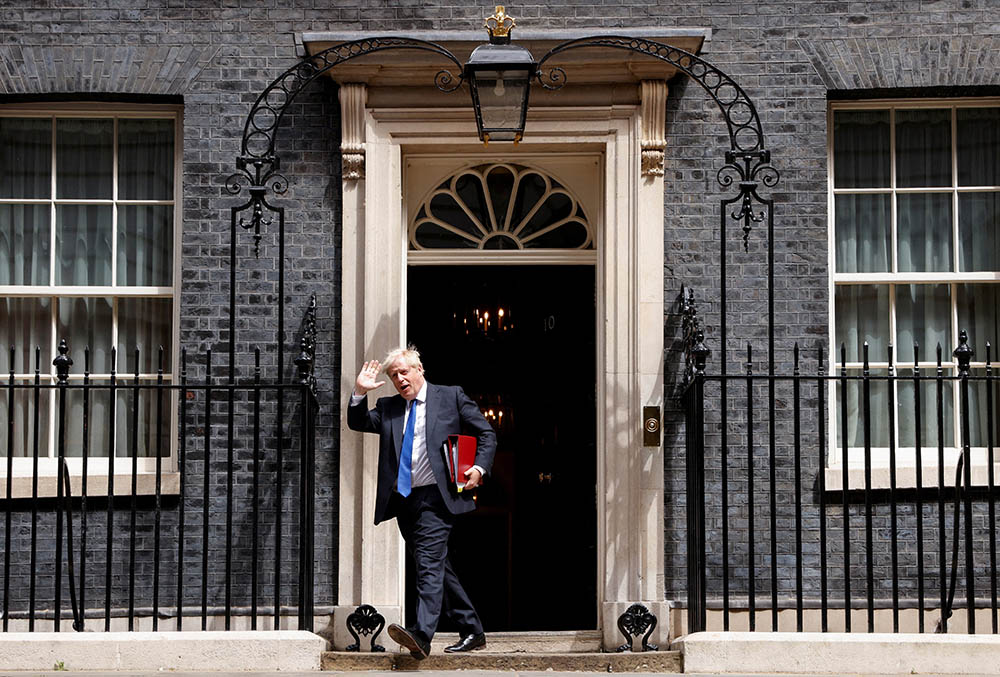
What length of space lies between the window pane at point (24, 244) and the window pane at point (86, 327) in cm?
24

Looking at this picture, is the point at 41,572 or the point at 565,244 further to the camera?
the point at 565,244

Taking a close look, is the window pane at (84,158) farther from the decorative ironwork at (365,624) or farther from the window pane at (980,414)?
the window pane at (980,414)

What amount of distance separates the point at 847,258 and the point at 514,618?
12.5 feet

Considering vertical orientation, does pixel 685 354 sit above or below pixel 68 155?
below

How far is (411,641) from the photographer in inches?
306

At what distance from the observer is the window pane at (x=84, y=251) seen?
372 inches

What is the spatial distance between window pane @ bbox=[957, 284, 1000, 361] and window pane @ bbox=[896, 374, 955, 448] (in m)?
0.30

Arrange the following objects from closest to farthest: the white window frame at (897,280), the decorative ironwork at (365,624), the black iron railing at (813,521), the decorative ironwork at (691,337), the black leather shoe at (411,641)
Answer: the black leather shoe at (411,641) → the decorative ironwork at (691,337) → the decorative ironwork at (365,624) → the black iron railing at (813,521) → the white window frame at (897,280)

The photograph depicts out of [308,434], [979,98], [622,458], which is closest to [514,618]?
[622,458]

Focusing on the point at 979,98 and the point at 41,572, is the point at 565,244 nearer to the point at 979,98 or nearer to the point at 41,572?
the point at 979,98

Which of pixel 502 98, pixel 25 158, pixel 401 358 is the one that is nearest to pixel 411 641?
pixel 401 358

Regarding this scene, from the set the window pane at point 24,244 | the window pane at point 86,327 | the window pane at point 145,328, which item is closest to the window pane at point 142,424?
the window pane at point 145,328

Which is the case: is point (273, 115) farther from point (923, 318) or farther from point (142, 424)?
point (923, 318)

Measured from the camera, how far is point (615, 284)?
9.08 meters
